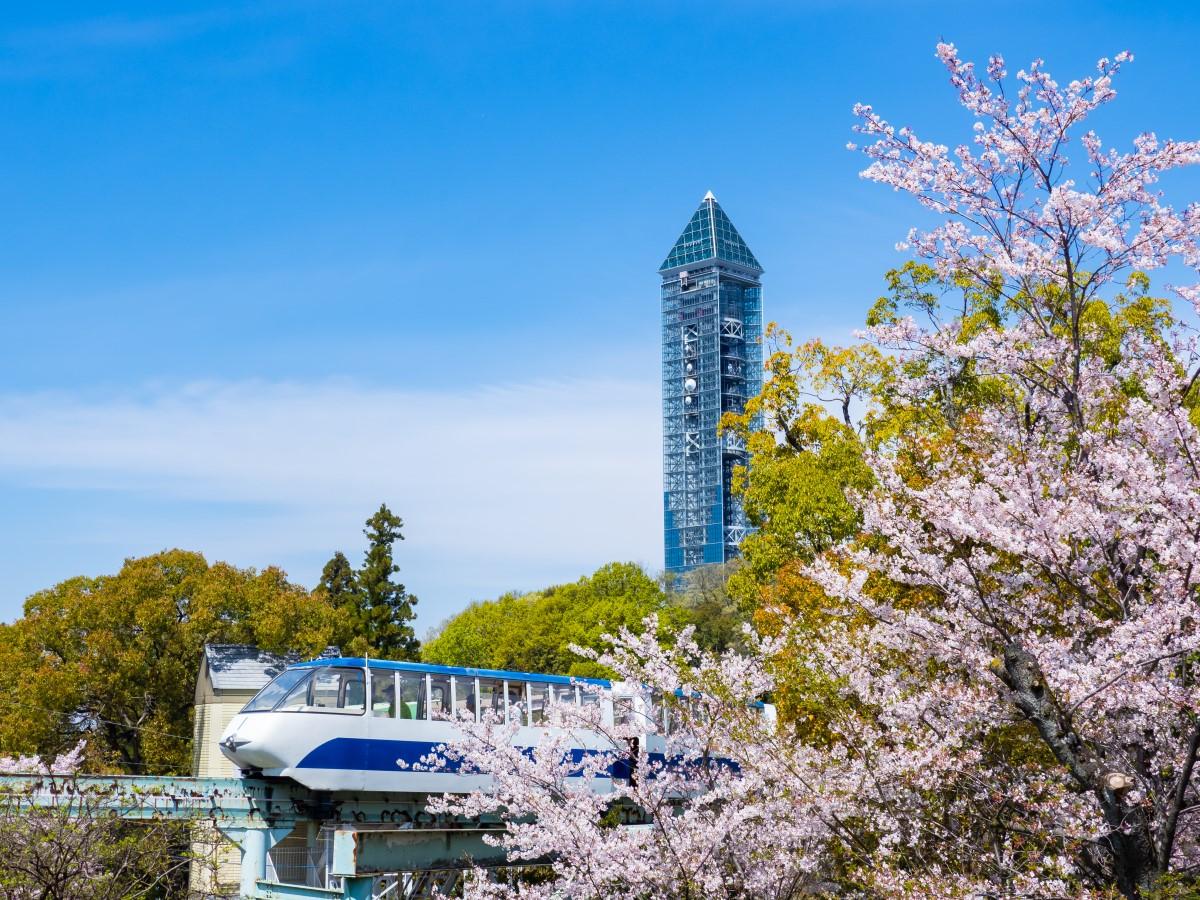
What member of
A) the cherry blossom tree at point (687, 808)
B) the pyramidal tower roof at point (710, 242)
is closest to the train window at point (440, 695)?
the cherry blossom tree at point (687, 808)

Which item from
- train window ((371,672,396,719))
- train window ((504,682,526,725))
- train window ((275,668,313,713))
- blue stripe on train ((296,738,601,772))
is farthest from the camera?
train window ((504,682,526,725))

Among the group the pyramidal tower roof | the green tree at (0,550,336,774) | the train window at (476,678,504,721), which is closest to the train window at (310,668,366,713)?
the train window at (476,678,504,721)

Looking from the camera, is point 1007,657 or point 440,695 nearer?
point 1007,657

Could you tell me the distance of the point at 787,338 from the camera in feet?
78.9

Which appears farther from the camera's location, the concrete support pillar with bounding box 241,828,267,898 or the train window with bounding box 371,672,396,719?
the train window with bounding box 371,672,396,719

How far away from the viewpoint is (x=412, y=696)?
17.7 meters

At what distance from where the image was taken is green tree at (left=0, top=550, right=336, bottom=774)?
1105 inches

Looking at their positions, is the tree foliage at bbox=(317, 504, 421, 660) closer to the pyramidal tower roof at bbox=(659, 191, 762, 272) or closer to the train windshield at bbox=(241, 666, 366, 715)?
the train windshield at bbox=(241, 666, 366, 715)

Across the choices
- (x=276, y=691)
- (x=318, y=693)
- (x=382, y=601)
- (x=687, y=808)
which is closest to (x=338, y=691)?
(x=318, y=693)

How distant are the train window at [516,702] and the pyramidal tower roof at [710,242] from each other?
113419 millimetres

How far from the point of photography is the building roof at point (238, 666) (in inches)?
1076

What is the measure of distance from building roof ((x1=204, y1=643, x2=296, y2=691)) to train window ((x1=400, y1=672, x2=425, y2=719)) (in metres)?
11.0

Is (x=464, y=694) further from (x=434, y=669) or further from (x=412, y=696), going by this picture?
(x=412, y=696)

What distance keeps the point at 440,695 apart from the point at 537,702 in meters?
2.56
